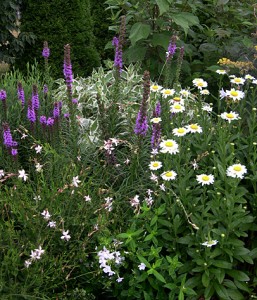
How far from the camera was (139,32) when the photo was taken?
446 centimetres

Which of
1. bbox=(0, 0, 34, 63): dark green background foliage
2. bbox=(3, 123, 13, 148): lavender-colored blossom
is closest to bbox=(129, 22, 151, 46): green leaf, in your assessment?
bbox=(0, 0, 34, 63): dark green background foliage

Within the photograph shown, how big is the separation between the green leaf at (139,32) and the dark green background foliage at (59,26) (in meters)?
1.54

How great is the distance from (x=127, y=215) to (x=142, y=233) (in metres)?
0.21

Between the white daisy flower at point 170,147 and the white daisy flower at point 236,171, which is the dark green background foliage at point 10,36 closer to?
the white daisy flower at point 170,147

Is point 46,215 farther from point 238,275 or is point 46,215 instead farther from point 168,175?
point 238,275

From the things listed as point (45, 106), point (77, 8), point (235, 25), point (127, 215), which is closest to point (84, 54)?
point (77, 8)

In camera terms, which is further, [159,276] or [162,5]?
[162,5]

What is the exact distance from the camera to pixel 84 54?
600cm

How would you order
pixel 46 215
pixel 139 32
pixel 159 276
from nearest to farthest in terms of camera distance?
pixel 46 215
pixel 159 276
pixel 139 32

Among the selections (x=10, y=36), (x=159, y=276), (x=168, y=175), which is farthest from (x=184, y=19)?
(x=159, y=276)

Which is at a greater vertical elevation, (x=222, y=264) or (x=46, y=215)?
(x=46, y=215)

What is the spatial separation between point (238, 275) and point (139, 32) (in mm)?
2469

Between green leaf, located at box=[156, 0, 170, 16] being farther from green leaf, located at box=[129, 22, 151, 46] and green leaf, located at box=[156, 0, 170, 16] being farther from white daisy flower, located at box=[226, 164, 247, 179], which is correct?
white daisy flower, located at box=[226, 164, 247, 179]

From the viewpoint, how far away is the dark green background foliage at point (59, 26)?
19.0 feet
